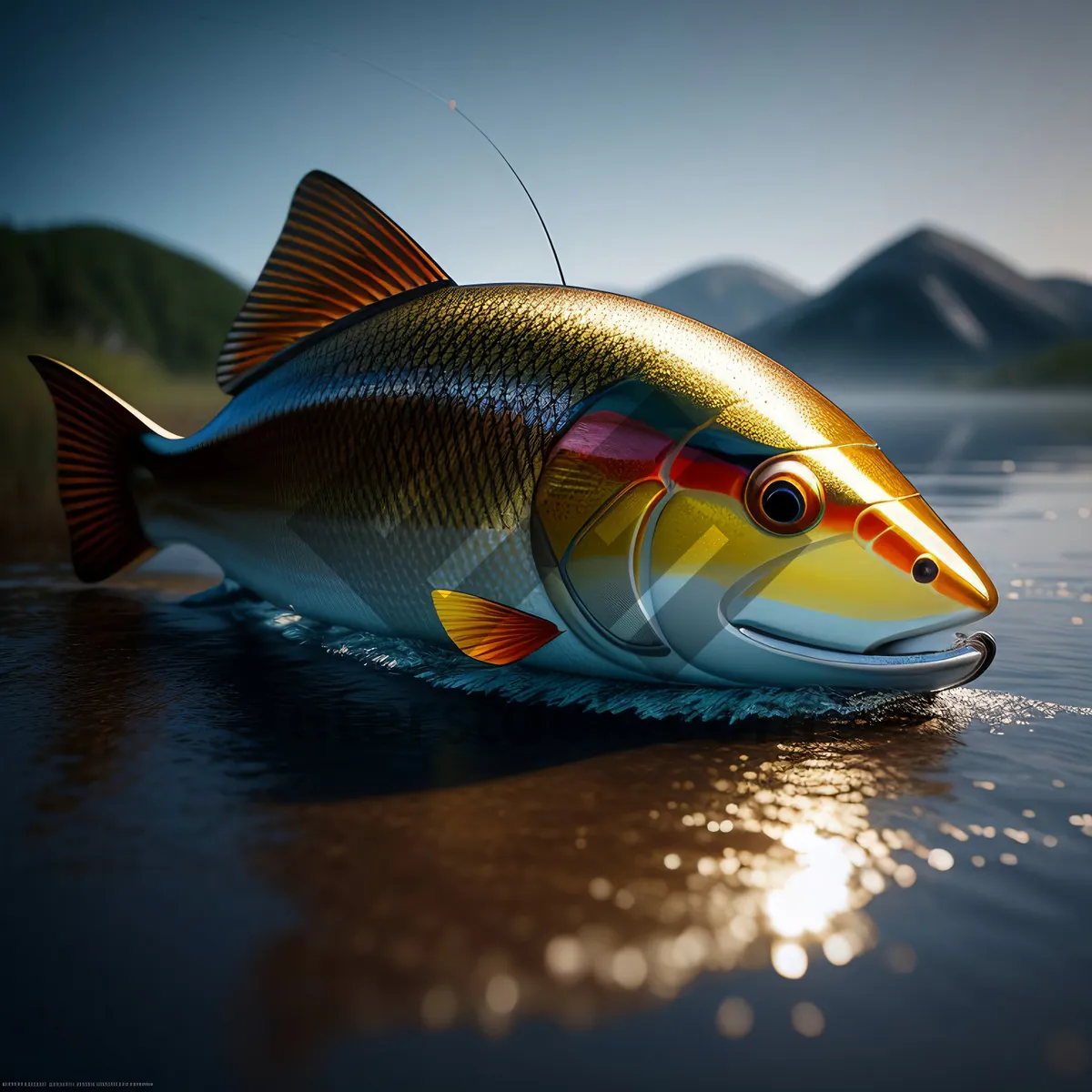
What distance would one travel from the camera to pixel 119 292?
100 metres

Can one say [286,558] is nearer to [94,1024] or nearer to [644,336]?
[644,336]

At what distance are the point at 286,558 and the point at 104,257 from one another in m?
110

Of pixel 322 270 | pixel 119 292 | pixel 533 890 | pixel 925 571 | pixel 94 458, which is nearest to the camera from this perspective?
pixel 533 890

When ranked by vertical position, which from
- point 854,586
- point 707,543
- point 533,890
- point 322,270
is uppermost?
point 322,270

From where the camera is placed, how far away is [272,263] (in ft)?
15.6

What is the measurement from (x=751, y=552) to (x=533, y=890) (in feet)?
5.01

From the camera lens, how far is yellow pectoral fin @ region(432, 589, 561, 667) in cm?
348

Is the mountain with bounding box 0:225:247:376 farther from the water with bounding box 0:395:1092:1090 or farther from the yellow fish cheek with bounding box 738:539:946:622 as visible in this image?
the yellow fish cheek with bounding box 738:539:946:622

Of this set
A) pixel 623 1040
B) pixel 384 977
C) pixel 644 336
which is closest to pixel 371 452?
pixel 644 336

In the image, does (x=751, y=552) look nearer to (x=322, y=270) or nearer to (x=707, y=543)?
(x=707, y=543)

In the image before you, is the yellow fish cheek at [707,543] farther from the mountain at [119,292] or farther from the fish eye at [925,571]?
the mountain at [119,292]

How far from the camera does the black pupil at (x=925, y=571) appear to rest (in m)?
3.28

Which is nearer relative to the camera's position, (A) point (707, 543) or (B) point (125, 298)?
(A) point (707, 543)

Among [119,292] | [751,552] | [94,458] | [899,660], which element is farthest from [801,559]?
[119,292]
